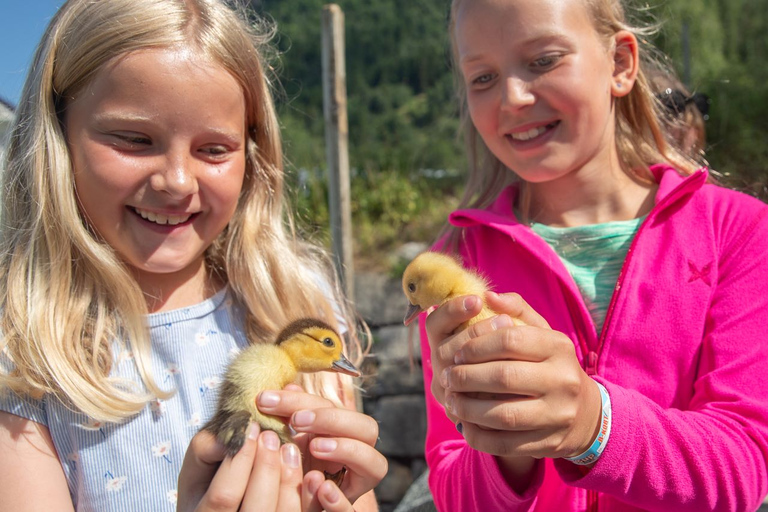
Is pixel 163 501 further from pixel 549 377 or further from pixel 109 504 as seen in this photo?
pixel 549 377

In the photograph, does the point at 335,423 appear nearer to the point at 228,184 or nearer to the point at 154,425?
the point at 154,425

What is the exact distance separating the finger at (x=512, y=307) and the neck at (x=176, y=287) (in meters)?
1.23

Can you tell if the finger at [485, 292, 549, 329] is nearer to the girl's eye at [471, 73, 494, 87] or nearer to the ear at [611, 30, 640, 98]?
the girl's eye at [471, 73, 494, 87]

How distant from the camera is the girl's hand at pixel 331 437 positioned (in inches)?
62.4

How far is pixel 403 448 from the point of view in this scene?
7.48 meters

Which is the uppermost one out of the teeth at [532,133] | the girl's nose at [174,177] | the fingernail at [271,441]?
the teeth at [532,133]

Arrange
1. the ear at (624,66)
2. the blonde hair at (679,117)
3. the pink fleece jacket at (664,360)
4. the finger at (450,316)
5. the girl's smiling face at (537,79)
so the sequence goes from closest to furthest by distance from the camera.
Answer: the finger at (450,316) → the pink fleece jacket at (664,360) → the girl's smiling face at (537,79) → the ear at (624,66) → the blonde hair at (679,117)

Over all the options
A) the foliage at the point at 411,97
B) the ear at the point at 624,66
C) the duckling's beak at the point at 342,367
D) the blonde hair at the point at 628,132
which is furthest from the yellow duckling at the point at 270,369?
the foliage at the point at 411,97

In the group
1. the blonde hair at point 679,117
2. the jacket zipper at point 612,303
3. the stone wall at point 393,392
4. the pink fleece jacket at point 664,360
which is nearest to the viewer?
the pink fleece jacket at point 664,360

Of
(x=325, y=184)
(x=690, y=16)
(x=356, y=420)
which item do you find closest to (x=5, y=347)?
(x=356, y=420)

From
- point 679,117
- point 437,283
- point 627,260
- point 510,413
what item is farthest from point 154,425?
point 679,117

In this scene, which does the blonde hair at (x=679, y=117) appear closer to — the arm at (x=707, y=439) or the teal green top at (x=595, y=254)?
the teal green top at (x=595, y=254)

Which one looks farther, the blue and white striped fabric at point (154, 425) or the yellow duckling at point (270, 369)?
the blue and white striped fabric at point (154, 425)

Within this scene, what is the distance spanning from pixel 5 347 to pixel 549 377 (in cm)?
159
